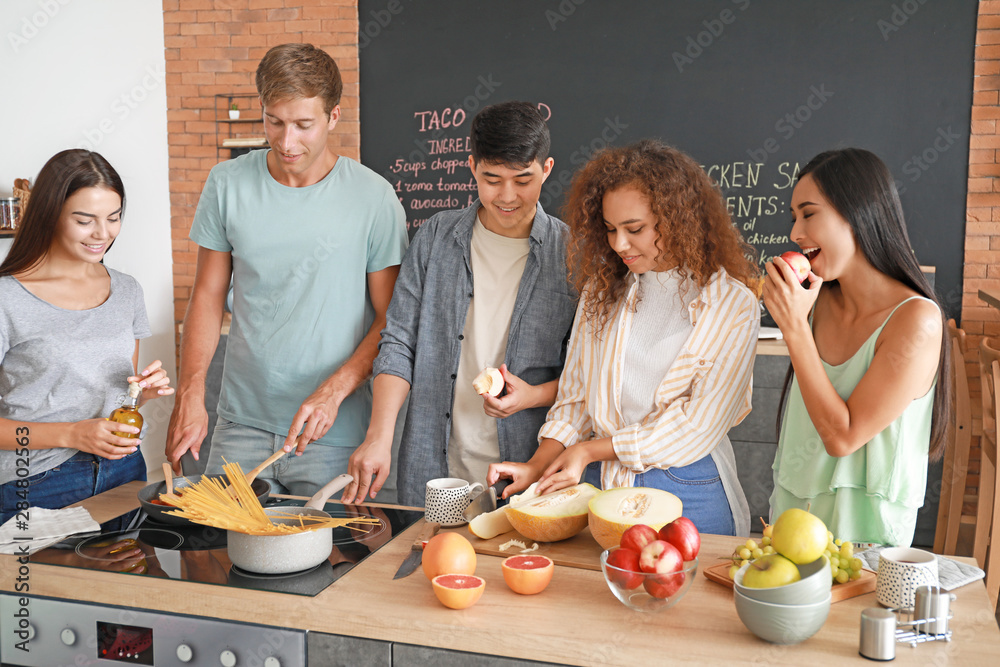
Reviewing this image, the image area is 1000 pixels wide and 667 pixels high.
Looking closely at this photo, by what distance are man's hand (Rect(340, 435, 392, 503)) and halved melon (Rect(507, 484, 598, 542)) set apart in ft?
1.30

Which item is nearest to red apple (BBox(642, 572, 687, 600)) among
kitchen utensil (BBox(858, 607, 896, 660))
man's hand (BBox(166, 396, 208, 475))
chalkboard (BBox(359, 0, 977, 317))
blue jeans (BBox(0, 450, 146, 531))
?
kitchen utensil (BBox(858, 607, 896, 660))

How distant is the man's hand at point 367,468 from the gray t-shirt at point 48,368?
693 mm

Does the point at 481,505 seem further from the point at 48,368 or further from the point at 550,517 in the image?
the point at 48,368

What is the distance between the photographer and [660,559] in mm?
1220

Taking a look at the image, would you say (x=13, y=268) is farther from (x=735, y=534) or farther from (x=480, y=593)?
(x=735, y=534)

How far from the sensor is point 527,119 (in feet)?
6.19

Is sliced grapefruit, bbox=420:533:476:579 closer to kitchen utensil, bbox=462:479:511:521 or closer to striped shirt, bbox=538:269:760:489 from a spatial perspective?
kitchen utensil, bbox=462:479:511:521

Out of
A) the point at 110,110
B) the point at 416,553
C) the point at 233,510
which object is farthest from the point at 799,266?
the point at 110,110

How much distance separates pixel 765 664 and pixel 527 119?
1.25 meters

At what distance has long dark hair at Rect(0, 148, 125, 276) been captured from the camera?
2.00m

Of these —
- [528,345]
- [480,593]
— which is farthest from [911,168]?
[480,593]

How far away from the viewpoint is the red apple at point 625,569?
122 cm

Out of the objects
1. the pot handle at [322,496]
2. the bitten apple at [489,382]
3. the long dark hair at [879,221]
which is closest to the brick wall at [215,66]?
the bitten apple at [489,382]

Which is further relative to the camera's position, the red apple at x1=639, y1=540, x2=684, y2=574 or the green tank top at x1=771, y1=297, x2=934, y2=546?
the green tank top at x1=771, y1=297, x2=934, y2=546
